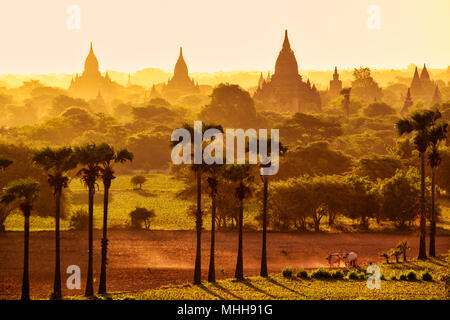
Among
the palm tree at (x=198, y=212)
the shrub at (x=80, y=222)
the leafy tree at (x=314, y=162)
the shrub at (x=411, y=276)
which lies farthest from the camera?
the leafy tree at (x=314, y=162)

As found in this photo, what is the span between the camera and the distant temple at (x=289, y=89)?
6033 inches

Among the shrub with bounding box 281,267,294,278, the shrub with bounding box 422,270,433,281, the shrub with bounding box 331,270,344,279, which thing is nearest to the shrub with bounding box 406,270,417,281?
the shrub with bounding box 422,270,433,281

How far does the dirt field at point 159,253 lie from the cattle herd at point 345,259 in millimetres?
1538

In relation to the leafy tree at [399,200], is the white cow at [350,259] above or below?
below

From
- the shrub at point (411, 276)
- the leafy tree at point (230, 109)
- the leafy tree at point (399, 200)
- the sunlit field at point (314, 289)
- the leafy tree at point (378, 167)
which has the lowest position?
the sunlit field at point (314, 289)

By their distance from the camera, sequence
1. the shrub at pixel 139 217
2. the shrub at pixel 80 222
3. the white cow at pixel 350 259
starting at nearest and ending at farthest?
the white cow at pixel 350 259
the shrub at pixel 80 222
the shrub at pixel 139 217

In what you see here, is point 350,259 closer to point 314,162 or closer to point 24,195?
point 24,195

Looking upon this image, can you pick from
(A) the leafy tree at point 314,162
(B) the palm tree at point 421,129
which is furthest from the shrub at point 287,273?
(A) the leafy tree at point 314,162

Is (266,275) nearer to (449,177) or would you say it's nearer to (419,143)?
(419,143)

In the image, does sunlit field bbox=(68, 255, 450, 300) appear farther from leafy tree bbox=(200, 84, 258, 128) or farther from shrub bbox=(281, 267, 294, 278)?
leafy tree bbox=(200, 84, 258, 128)

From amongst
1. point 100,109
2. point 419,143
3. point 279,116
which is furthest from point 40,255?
point 100,109

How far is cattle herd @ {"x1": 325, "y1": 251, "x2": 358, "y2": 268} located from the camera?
127 feet

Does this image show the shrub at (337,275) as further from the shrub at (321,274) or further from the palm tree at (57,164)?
the palm tree at (57,164)

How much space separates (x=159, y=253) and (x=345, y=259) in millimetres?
11636
